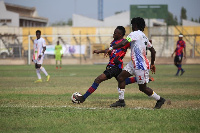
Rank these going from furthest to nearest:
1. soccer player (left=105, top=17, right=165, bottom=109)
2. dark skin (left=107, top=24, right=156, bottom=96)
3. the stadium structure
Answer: the stadium structure, dark skin (left=107, top=24, right=156, bottom=96), soccer player (left=105, top=17, right=165, bottom=109)

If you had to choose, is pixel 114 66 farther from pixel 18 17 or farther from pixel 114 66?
pixel 18 17

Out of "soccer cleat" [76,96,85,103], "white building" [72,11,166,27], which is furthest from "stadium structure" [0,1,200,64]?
"soccer cleat" [76,96,85,103]

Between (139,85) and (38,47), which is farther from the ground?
(38,47)

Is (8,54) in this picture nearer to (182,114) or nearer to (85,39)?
(85,39)

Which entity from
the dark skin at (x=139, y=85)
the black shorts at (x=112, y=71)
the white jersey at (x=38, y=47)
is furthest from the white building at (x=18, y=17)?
the dark skin at (x=139, y=85)

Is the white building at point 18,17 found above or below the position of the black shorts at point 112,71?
above

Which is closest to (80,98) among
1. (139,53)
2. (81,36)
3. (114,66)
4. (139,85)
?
(114,66)

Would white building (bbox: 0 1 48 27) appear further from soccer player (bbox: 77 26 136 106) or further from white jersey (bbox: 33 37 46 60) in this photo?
soccer player (bbox: 77 26 136 106)

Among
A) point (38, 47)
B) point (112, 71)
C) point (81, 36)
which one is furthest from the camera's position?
point (81, 36)

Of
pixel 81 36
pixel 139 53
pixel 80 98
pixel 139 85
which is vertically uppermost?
pixel 81 36

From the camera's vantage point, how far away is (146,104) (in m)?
10.0

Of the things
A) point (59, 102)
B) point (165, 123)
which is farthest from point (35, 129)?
point (59, 102)

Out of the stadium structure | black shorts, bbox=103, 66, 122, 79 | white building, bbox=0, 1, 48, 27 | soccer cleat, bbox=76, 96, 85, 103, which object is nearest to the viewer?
black shorts, bbox=103, 66, 122, 79

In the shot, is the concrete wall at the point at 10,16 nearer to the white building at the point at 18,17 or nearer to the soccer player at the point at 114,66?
the white building at the point at 18,17
